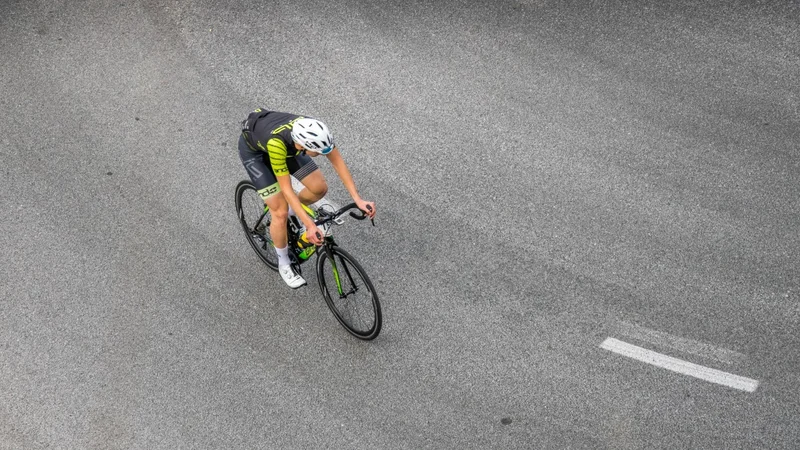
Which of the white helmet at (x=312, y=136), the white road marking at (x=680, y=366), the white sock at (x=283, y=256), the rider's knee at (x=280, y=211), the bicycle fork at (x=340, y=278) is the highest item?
the white helmet at (x=312, y=136)

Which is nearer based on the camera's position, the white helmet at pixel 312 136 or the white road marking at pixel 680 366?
the white helmet at pixel 312 136

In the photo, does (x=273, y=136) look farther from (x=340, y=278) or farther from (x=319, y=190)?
(x=340, y=278)

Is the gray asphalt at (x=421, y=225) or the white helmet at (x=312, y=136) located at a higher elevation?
the white helmet at (x=312, y=136)

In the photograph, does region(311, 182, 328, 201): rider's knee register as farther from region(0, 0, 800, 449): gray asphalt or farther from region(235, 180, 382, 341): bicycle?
region(0, 0, 800, 449): gray asphalt

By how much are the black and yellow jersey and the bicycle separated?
595mm

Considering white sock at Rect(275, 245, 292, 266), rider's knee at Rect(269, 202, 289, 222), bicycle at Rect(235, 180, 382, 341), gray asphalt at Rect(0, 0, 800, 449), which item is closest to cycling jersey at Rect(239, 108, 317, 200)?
rider's knee at Rect(269, 202, 289, 222)

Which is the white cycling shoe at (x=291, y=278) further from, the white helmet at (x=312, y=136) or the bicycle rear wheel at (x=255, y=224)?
the white helmet at (x=312, y=136)

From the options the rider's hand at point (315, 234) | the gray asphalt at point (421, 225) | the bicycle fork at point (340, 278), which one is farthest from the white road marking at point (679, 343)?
the rider's hand at point (315, 234)

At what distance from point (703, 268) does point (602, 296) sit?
1022mm

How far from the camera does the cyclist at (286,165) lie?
592 centimetres

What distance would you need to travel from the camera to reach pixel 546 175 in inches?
317

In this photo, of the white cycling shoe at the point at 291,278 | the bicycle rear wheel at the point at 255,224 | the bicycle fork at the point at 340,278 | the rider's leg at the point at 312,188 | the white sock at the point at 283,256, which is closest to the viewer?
the bicycle fork at the point at 340,278

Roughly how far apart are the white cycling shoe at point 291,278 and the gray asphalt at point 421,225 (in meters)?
0.23

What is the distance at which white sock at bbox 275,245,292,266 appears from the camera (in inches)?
276
